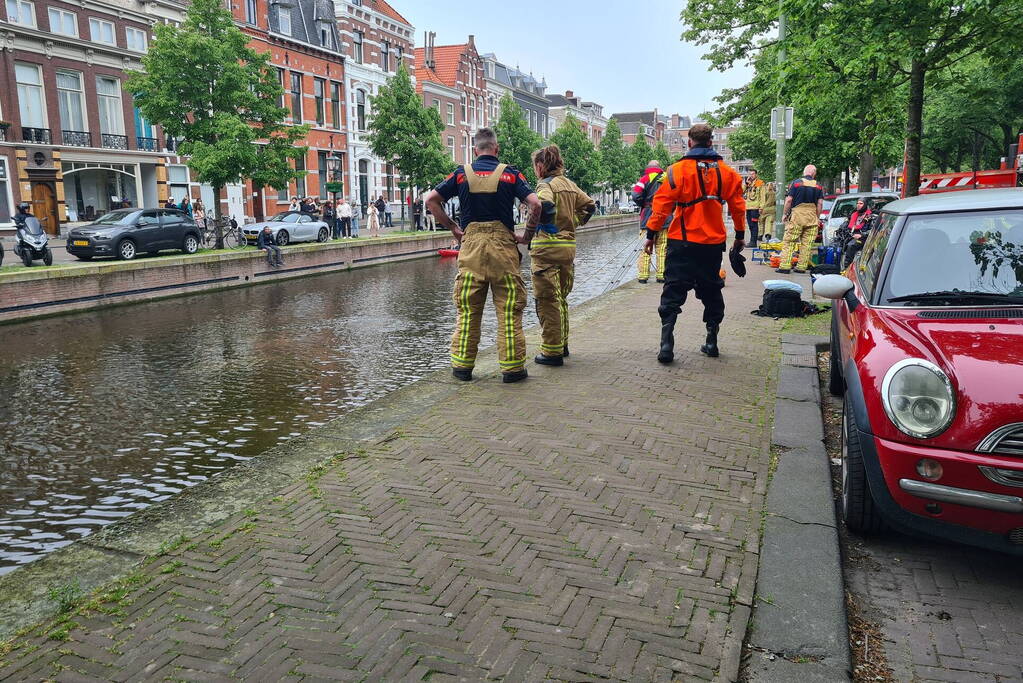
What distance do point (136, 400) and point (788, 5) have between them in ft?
28.1

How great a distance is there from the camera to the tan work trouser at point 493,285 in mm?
6008

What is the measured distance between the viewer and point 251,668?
95.0 inches

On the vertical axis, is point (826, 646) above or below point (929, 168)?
below

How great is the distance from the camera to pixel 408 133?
3416 centimetres

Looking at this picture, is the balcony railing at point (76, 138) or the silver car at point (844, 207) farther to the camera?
the balcony railing at point (76, 138)

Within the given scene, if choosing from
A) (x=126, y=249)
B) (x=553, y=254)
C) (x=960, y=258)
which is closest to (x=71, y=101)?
(x=126, y=249)

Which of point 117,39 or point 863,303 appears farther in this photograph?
point 117,39

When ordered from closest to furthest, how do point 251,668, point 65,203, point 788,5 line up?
point 251,668
point 788,5
point 65,203

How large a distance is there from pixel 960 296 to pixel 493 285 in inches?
132

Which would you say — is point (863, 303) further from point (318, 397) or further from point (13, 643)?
point (318, 397)

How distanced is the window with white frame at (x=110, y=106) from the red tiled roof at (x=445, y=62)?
85.6 feet

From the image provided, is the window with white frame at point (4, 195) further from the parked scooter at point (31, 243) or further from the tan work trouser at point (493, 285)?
the tan work trouser at point (493, 285)

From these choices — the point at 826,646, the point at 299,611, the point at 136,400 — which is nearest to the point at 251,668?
the point at 299,611

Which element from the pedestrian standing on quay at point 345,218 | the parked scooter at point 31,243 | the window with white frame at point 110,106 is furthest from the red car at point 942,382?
the window with white frame at point 110,106
